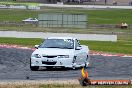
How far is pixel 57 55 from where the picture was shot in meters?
20.8

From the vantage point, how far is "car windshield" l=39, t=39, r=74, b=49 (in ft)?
72.3

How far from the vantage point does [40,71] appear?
820 inches

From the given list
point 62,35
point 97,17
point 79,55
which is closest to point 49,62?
point 79,55

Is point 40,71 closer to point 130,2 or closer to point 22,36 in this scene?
point 22,36

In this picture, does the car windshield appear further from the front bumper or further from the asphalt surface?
the front bumper

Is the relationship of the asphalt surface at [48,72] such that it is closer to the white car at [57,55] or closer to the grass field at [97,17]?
the white car at [57,55]

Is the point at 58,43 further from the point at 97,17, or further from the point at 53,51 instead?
the point at 97,17

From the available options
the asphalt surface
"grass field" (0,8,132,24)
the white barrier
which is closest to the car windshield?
the asphalt surface

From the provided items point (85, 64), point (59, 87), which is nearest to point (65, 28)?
point (85, 64)

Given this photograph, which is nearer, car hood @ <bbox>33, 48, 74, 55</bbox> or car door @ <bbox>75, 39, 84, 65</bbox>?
car hood @ <bbox>33, 48, 74, 55</bbox>

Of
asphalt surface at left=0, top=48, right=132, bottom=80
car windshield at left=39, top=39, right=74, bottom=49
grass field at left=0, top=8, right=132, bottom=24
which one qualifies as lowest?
grass field at left=0, top=8, right=132, bottom=24

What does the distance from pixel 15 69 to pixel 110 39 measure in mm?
25773

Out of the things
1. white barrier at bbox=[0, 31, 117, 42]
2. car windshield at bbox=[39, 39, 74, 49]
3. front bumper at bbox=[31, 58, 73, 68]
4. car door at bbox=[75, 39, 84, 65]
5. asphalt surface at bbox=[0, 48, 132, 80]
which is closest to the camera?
asphalt surface at bbox=[0, 48, 132, 80]

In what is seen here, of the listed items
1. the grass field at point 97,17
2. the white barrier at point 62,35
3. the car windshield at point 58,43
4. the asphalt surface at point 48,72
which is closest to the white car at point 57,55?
the car windshield at point 58,43
